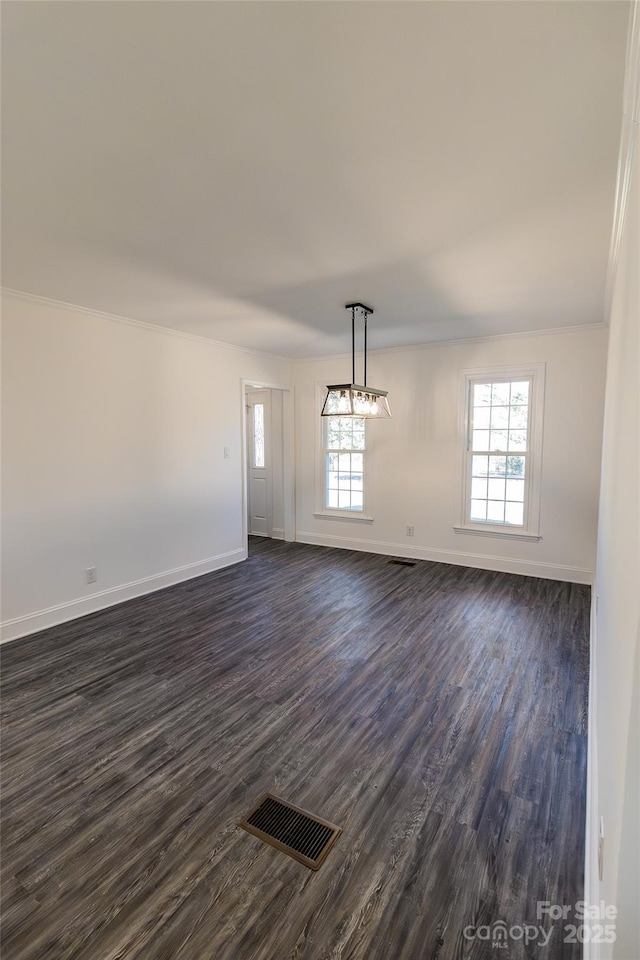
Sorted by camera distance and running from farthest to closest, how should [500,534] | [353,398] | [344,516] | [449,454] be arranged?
[344,516]
[449,454]
[500,534]
[353,398]

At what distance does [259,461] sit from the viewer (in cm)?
711

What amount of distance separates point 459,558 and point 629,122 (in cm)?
454

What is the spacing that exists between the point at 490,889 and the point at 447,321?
4207 millimetres

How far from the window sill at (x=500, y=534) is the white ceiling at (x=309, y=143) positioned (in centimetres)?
269

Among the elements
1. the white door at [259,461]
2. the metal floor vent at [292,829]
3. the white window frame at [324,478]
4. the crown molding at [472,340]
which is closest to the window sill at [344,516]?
the white window frame at [324,478]

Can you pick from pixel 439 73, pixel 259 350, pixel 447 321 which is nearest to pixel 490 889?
pixel 439 73

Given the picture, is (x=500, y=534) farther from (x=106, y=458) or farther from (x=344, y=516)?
(x=106, y=458)

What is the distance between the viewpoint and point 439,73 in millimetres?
1400

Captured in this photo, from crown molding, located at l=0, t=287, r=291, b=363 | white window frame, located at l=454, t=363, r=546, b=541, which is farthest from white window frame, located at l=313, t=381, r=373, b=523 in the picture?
white window frame, located at l=454, t=363, r=546, b=541

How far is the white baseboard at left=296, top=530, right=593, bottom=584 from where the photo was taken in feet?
15.6

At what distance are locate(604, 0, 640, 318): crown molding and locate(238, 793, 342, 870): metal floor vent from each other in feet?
8.78

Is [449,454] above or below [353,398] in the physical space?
below

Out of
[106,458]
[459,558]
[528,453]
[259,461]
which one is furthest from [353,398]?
[259,461]

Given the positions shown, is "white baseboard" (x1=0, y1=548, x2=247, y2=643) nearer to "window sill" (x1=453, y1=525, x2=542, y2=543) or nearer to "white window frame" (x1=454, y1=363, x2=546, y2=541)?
"window sill" (x1=453, y1=525, x2=542, y2=543)
